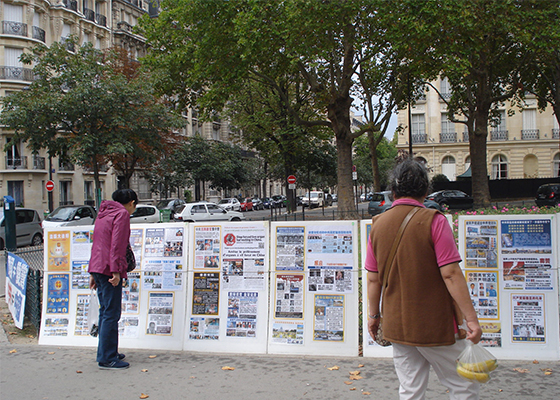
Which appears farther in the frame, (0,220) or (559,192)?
(559,192)

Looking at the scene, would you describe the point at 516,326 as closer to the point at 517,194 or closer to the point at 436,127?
the point at 517,194

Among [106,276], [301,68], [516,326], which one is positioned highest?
[301,68]

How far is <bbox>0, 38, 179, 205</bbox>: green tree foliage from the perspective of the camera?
950 inches

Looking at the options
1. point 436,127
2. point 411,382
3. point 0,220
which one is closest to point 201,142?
point 436,127

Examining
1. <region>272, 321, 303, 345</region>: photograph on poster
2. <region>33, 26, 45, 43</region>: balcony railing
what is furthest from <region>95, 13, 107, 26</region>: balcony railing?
<region>272, 321, 303, 345</region>: photograph on poster

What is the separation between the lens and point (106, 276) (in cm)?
A: 502

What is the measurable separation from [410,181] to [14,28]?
1632 inches

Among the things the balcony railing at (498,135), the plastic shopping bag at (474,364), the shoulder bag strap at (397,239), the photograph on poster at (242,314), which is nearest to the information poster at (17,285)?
the photograph on poster at (242,314)

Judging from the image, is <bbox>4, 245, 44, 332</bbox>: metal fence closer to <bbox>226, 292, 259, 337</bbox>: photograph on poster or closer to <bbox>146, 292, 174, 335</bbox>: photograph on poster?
<bbox>146, 292, 174, 335</bbox>: photograph on poster

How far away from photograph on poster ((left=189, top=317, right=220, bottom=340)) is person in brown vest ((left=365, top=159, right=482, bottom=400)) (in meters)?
2.86

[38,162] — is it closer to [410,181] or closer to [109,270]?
[109,270]

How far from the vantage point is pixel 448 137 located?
53375mm

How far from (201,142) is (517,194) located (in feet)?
94.7

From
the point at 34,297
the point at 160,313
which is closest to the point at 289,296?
the point at 160,313
